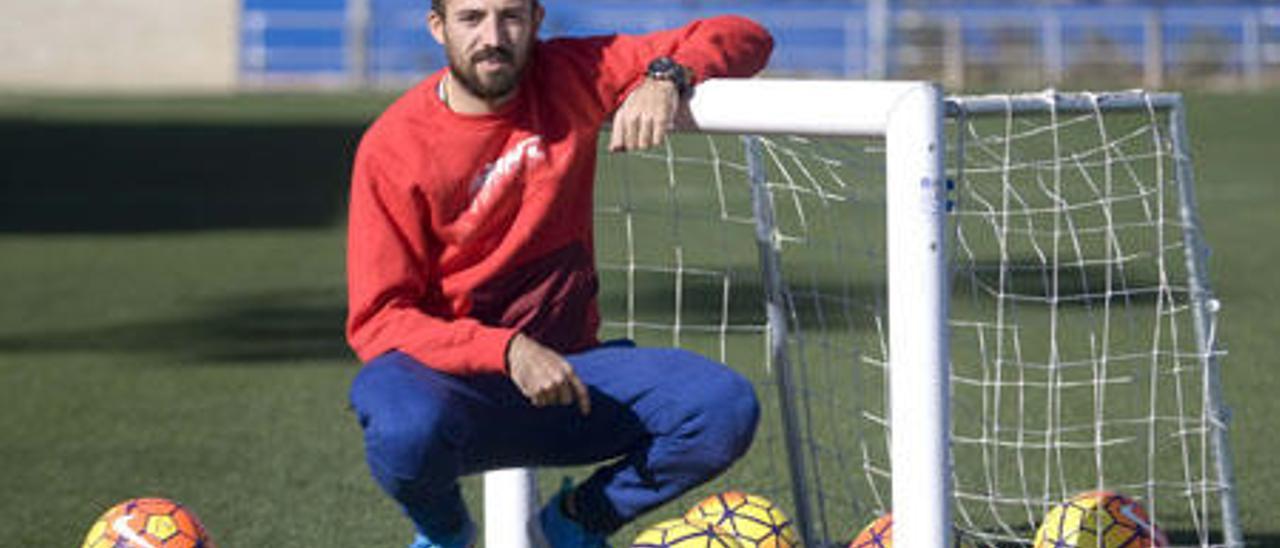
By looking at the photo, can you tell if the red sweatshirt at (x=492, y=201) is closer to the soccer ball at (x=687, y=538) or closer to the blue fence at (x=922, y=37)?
the soccer ball at (x=687, y=538)

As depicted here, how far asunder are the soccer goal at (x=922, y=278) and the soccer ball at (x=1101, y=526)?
0.23 feet

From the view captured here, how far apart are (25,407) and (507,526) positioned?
3495mm

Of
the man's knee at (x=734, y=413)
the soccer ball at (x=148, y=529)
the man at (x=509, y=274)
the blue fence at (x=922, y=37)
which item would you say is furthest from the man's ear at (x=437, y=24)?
the blue fence at (x=922, y=37)

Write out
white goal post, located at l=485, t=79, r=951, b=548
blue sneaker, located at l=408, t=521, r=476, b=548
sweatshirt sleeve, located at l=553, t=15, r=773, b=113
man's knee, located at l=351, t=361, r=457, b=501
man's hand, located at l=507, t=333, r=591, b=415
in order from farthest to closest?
blue sneaker, located at l=408, t=521, r=476, b=548 < sweatshirt sleeve, located at l=553, t=15, r=773, b=113 < man's knee, located at l=351, t=361, r=457, b=501 < man's hand, located at l=507, t=333, r=591, b=415 < white goal post, located at l=485, t=79, r=951, b=548

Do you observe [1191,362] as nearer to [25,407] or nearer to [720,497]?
[720,497]

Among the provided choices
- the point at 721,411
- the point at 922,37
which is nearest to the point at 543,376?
the point at 721,411

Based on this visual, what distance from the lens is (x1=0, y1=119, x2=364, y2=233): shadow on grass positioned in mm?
15398

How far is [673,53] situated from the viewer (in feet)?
15.2

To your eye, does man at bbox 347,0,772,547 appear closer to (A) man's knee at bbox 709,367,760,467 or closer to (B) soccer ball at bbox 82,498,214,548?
(A) man's knee at bbox 709,367,760,467

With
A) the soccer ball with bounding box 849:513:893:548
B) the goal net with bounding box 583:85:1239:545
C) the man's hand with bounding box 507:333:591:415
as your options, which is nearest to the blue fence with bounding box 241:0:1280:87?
the goal net with bounding box 583:85:1239:545

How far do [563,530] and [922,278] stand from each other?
1237 millimetres

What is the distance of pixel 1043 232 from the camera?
5477 millimetres

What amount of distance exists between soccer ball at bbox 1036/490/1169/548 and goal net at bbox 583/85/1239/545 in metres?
0.07

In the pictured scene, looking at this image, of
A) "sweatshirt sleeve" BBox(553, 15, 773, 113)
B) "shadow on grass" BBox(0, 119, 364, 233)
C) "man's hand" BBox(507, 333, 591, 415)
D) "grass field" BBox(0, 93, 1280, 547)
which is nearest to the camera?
"man's hand" BBox(507, 333, 591, 415)
